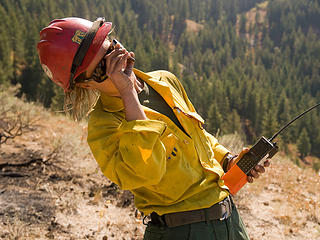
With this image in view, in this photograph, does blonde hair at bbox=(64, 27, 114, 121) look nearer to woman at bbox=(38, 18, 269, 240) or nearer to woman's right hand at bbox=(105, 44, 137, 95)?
woman at bbox=(38, 18, 269, 240)

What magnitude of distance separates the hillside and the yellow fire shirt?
193cm

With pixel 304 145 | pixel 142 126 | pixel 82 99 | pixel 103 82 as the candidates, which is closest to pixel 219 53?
pixel 304 145

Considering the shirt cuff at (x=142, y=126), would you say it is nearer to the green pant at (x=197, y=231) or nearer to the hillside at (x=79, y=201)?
the green pant at (x=197, y=231)

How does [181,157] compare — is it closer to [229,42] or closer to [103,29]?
[103,29]

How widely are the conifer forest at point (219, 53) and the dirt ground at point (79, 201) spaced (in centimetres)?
2002

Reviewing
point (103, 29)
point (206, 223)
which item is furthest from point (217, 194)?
point (103, 29)

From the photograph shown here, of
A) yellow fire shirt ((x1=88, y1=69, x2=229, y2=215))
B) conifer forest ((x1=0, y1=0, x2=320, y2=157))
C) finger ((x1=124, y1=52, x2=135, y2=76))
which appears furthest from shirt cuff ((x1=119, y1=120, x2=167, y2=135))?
conifer forest ((x1=0, y1=0, x2=320, y2=157))

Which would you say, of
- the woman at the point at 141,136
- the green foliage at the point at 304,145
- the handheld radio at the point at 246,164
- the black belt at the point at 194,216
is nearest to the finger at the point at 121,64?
the woman at the point at 141,136

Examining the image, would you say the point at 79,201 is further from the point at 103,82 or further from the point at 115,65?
the point at 115,65

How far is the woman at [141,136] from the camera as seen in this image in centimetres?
140

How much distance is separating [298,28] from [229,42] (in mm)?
31704

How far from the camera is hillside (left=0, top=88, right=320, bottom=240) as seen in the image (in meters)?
3.31

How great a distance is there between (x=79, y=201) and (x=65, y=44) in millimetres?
2731

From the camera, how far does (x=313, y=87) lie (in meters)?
88.6
